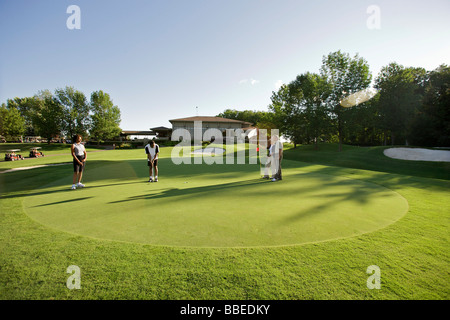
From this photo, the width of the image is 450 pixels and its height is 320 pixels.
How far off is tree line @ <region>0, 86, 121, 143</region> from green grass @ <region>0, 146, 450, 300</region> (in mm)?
57699

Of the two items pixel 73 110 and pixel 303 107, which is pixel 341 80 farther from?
pixel 73 110

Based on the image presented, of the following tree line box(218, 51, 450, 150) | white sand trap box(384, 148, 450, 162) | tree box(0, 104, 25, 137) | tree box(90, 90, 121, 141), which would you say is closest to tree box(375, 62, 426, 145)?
tree line box(218, 51, 450, 150)

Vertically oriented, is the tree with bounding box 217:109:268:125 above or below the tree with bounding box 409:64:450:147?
above

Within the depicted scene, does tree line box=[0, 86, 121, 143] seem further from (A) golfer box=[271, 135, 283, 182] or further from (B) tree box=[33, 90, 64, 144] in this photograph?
(A) golfer box=[271, 135, 283, 182]

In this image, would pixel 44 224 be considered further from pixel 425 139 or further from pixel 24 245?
pixel 425 139

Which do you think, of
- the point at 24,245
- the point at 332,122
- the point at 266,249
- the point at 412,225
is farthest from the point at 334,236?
the point at 332,122

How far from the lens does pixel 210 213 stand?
468 centimetres

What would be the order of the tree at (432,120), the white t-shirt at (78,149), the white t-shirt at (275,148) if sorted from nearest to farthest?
1. the white t-shirt at (78,149)
2. the white t-shirt at (275,148)
3. the tree at (432,120)

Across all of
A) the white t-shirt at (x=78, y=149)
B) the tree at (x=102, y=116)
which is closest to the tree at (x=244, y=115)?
the tree at (x=102, y=116)

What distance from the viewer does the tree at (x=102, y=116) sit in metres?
50.8

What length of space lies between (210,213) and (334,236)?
2.69 m

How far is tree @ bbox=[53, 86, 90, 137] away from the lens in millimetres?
47969

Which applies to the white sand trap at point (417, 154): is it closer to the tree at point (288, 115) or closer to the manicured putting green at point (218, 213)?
the tree at point (288, 115)

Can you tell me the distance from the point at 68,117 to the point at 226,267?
203 ft
